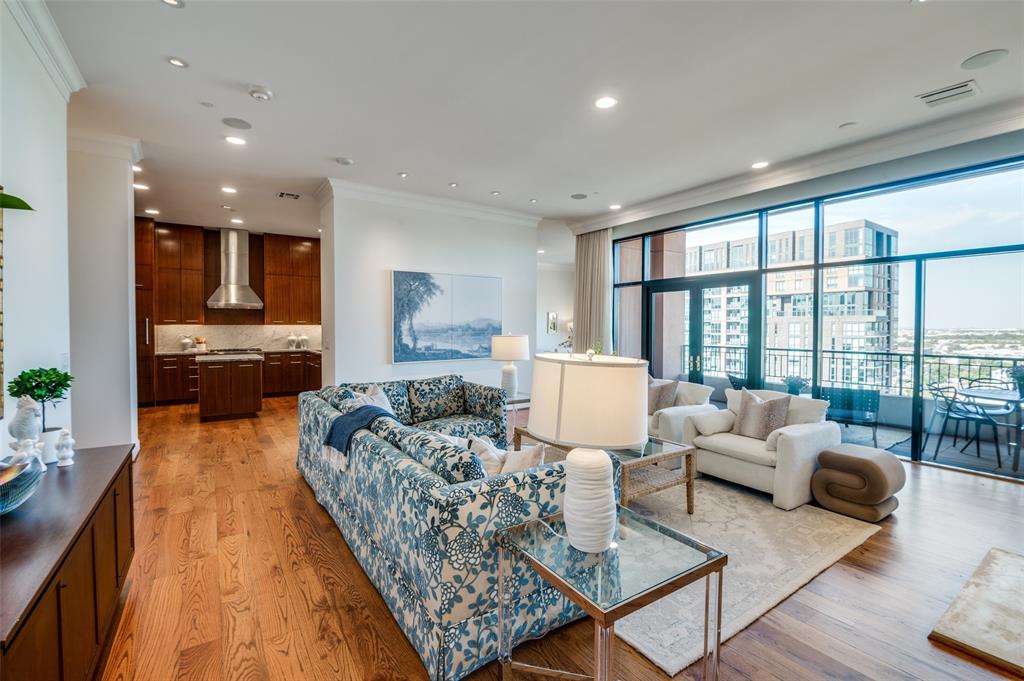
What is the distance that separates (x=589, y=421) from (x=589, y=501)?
33cm

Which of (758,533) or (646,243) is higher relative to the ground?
(646,243)

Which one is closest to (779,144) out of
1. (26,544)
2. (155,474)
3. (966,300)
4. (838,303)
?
(838,303)

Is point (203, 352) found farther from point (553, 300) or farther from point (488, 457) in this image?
point (553, 300)

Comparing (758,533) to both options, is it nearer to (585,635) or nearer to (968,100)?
(585,635)

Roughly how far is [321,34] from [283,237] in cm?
682

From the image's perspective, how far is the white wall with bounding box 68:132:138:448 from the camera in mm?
4070

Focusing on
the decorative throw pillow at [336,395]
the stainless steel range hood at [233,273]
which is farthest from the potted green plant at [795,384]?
the stainless steel range hood at [233,273]

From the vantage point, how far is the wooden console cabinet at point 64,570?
1116mm

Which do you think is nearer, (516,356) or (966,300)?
(966,300)

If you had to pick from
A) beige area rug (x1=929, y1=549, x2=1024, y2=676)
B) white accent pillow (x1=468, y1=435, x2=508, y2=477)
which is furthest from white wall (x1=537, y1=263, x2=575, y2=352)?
beige area rug (x1=929, y1=549, x2=1024, y2=676)

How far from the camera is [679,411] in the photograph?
4.24m

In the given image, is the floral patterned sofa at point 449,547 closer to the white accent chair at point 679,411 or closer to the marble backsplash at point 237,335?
the white accent chair at point 679,411

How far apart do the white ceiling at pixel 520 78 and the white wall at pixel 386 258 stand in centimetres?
77

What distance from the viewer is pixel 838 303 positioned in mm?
4801
